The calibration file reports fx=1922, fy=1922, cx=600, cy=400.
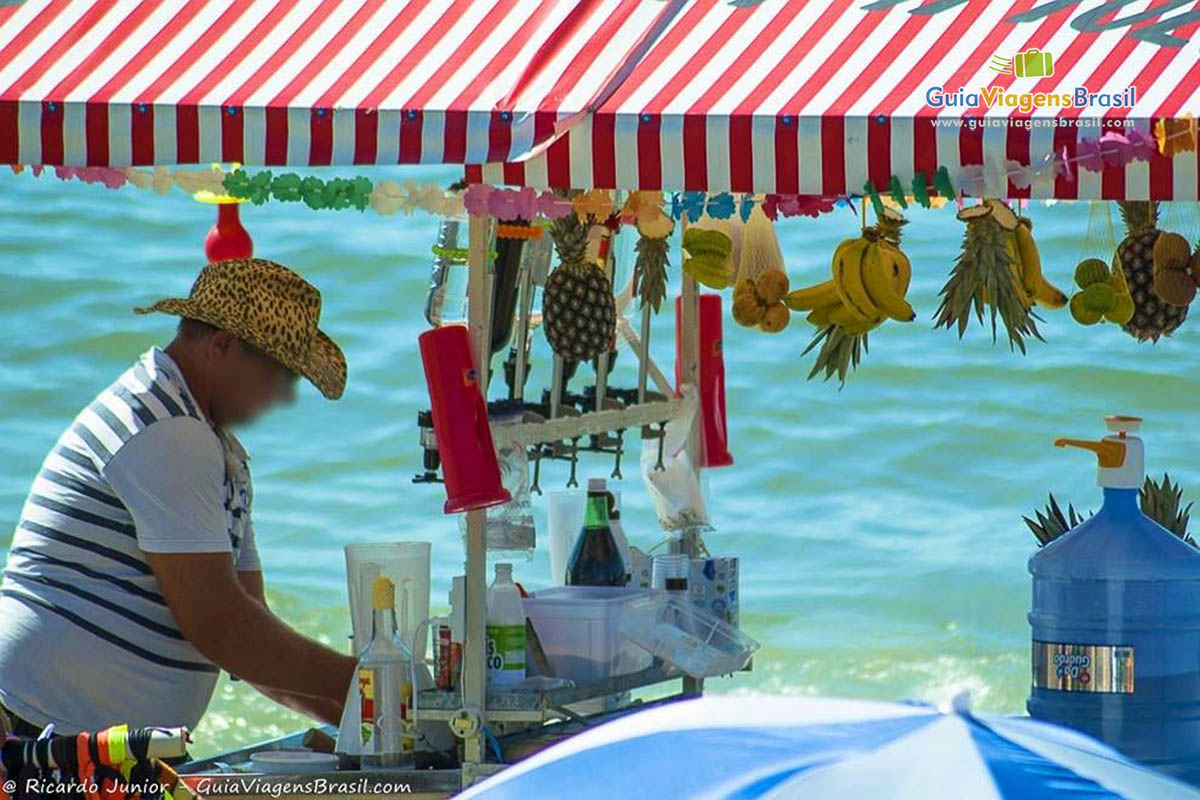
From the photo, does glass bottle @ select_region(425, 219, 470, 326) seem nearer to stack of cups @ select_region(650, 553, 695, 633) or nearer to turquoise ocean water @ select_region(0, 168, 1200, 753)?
stack of cups @ select_region(650, 553, 695, 633)

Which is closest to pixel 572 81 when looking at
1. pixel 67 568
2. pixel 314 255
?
pixel 67 568

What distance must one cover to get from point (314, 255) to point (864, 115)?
1149 cm

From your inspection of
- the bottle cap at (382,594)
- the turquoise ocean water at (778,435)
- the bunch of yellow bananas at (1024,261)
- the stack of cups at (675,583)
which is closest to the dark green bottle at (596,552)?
the stack of cups at (675,583)

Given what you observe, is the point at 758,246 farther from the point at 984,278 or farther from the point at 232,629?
the point at 232,629

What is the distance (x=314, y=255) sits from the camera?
46.6 ft

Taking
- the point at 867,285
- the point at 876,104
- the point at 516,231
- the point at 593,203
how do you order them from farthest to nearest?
the point at 516,231 → the point at 593,203 → the point at 867,285 → the point at 876,104

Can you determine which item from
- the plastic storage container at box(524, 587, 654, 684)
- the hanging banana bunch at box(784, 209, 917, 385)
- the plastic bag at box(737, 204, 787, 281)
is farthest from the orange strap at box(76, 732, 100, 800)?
the plastic bag at box(737, 204, 787, 281)

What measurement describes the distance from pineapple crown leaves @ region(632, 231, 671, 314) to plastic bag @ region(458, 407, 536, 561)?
608 millimetres

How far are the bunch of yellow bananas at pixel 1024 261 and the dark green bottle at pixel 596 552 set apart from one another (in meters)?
0.97

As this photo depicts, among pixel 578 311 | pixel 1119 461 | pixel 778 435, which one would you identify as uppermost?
pixel 578 311

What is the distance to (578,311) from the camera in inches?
148

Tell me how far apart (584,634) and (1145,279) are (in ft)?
4.13

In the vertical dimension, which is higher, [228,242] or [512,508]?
[228,242]

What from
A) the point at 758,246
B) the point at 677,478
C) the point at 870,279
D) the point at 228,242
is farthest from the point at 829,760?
the point at 228,242
